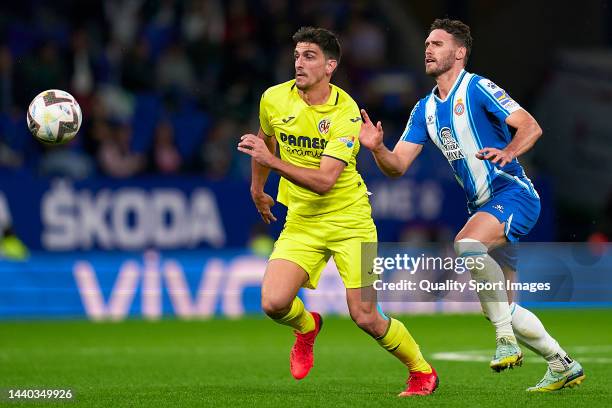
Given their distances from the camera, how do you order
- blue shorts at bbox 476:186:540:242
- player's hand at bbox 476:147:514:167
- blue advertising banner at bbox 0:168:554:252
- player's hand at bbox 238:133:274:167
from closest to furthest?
player's hand at bbox 476:147:514:167, player's hand at bbox 238:133:274:167, blue shorts at bbox 476:186:540:242, blue advertising banner at bbox 0:168:554:252

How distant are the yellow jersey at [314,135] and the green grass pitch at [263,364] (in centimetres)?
132

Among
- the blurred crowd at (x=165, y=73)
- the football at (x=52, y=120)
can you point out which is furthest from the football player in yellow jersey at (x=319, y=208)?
the blurred crowd at (x=165, y=73)

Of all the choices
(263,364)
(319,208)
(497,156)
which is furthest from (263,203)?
(263,364)

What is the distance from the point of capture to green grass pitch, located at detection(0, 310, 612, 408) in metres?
8.18

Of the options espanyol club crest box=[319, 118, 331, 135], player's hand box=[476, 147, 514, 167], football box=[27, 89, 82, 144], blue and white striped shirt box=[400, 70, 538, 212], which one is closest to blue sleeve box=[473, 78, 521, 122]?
blue and white striped shirt box=[400, 70, 538, 212]

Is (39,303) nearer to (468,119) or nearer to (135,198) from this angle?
(135,198)

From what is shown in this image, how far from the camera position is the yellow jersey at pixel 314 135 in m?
8.52

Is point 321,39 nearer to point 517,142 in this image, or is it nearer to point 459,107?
point 459,107

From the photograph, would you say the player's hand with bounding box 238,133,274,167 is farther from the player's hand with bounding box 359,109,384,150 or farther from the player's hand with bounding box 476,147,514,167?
the player's hand with bounding box 476,147,514,167

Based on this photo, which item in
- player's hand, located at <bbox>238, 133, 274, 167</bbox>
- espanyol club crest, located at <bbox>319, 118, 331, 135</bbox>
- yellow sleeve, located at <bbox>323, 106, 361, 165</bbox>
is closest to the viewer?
player's hand, located at <bbox>238, 133, 274, 167</bbox>

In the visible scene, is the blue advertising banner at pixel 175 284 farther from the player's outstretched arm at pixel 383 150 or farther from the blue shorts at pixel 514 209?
the blue shorts at pixel 514 209

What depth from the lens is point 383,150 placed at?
835 centimetres

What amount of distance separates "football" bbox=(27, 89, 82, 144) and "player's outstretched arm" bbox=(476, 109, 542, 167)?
309 cm

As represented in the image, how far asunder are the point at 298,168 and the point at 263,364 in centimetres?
348
